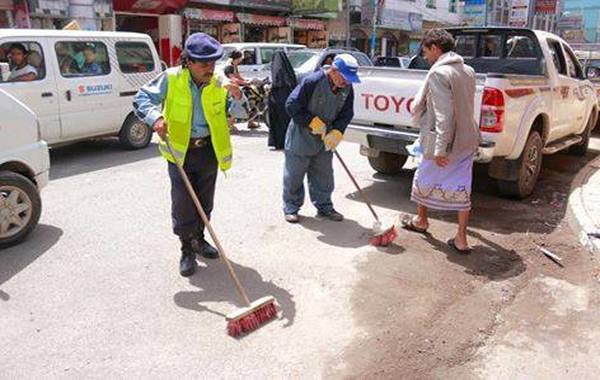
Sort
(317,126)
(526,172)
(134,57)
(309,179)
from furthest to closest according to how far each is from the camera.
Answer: (134,57), (526,172), (309,179), (317,126)

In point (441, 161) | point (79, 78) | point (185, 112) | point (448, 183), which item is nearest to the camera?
point (185, 112)

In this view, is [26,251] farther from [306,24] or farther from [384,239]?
[306,24]

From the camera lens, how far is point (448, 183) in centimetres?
490

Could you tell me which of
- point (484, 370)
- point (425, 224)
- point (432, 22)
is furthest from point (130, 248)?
point (432, 22)

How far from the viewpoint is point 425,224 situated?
5.35 m

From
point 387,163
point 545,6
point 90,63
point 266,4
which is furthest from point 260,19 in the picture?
point 545,6

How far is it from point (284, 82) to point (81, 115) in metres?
3.05

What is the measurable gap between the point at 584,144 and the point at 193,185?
7.38 metres

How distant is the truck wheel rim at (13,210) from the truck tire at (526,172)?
4.84 m

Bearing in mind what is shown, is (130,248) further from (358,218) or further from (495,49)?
(495,49)

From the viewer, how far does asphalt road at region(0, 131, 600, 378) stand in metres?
3.21

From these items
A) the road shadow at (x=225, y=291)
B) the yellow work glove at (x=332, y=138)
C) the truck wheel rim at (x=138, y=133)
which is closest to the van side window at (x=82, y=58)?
the truck wheel rim at (x=138, y=133)

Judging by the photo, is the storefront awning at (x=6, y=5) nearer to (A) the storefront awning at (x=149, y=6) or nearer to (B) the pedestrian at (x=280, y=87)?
(A) the storefront awning at (x=149, y=6)

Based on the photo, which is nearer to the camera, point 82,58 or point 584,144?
point 82,58
